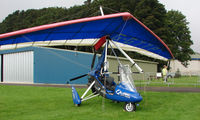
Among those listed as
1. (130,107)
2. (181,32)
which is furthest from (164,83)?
(181,32)

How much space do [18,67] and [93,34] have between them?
20.8 m

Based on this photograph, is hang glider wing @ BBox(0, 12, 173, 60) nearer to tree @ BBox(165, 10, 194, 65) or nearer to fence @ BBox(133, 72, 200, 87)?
fence @ BBox(133, 72, 200, 87)

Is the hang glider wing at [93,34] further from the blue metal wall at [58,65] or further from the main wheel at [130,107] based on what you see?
the blue metal wall at [58,65]

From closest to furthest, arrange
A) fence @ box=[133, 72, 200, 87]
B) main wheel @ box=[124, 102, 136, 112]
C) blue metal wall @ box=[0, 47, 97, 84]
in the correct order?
1. main wheel @ box=[124, 102, 136, 112]
2. fence @ box=[133, 72, 200, 87]
3. blue metal wall @ box=[0, 47, 97, 84]

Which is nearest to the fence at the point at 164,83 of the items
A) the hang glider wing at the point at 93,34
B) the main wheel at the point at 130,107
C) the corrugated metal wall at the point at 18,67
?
the hang glider wing at the point at 93,34

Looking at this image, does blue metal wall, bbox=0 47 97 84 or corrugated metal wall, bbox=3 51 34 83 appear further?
corrugated metal wall, bbox=3 51 34 83

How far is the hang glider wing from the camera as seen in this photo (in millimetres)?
6328

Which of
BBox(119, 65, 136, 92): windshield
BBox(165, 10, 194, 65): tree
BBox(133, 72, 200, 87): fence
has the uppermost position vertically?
BBox(165, 10, 194, 65): tree

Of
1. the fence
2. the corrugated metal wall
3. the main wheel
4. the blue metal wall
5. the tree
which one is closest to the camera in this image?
the main wheel

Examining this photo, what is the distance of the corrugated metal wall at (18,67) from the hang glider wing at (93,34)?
1686 cm

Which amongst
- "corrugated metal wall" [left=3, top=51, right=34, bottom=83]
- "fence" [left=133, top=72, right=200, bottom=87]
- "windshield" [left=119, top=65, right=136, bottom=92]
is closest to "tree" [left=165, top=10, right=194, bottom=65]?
"fence" [left=133, top=72, right=200, bottom=87]

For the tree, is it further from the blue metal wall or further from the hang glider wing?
the hang glider wing

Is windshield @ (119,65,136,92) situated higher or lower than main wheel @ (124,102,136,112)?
higher

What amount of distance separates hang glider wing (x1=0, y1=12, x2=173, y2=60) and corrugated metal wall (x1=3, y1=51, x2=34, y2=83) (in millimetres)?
16858
